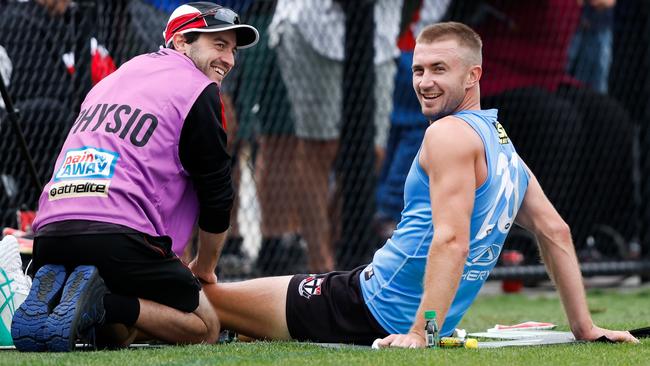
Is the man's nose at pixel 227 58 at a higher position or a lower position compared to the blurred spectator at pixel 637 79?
higher

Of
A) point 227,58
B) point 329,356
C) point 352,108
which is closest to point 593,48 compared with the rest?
point 352,108

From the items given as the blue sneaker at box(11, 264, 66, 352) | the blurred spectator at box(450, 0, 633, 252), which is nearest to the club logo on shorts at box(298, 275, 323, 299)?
the blue sneaker at box(11, 264, 66, 352)

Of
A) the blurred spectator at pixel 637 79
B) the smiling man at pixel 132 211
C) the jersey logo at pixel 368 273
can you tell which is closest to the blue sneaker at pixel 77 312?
the smiling man at pixel 132 211

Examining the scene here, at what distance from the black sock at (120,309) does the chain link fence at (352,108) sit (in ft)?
8.37

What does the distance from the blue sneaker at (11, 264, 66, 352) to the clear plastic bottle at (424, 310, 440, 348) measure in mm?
1372

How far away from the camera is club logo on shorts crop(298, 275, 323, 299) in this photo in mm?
4827

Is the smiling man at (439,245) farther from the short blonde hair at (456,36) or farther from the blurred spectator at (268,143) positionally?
the blurred spectator at (268,143)

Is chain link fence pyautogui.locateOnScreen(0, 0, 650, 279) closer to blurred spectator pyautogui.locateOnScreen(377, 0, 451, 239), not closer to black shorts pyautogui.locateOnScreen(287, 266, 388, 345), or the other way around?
blurred spectator pyautogui.locateOnScreen(377, 0, 451, 239)

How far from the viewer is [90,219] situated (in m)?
4.57

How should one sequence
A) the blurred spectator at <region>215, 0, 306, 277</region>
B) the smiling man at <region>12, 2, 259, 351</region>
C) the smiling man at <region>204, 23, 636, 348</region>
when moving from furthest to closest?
the blurred spectator at <region>215, 0, 306, 277</region> < the smiling man at <region>12, 2, 259, 351</region> < the smiling man at <region>204, 23, 636, 348</region>

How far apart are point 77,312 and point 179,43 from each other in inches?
53.1

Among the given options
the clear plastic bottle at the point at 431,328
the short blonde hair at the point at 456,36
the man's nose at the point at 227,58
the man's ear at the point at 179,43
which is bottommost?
the clear plastic bottle at the point at 431,328

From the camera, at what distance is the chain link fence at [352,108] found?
23.6ft

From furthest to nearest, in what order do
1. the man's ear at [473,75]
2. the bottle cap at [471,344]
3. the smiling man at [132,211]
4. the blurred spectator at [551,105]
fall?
1. the blurred spectator at [551,105]
2. the man's ear at [473,75]
3. the smiling man at [132,211]
4. the bottle cap at [471,344]
